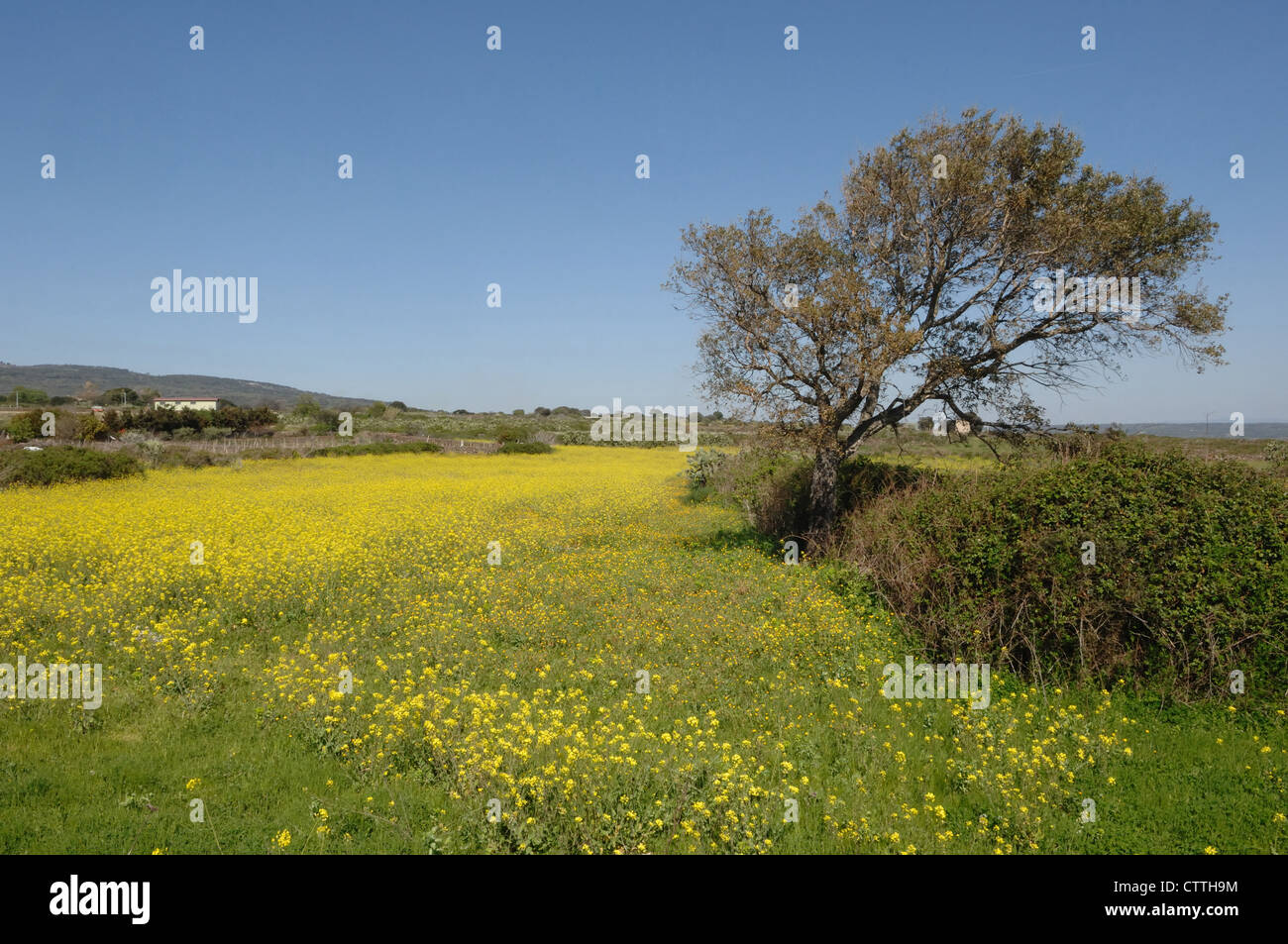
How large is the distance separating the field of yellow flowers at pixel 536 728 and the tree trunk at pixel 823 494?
231 cm

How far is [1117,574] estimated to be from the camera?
7.41m

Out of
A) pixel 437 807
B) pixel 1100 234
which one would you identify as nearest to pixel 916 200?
pixel 1100 234

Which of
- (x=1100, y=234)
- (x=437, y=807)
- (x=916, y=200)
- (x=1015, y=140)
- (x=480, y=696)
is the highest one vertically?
(x=1015, y=140)

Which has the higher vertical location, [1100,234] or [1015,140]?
[1015,140]

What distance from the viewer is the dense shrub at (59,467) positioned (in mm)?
21375

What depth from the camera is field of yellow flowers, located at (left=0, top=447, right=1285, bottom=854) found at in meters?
4.73

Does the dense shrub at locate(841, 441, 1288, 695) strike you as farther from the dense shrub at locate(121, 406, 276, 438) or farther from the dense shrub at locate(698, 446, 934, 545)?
the dense shrub at locate(121, 406, 276, 438)

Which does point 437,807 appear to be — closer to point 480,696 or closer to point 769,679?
point 480,696

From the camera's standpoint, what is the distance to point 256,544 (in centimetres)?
1289

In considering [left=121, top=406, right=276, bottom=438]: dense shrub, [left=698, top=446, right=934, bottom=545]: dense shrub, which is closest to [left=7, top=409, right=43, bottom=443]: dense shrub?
[left=121, top=406, right=276, bottom=438]: dense shrub

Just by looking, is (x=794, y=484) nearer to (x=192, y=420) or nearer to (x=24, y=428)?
(x=24, y=428)

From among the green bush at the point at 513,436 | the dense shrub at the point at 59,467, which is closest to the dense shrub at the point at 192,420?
the green bush at the point at 513,436

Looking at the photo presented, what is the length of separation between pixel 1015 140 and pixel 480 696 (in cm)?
1408

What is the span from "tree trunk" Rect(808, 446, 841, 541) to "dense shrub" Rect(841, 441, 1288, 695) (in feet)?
15.5
